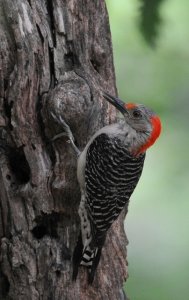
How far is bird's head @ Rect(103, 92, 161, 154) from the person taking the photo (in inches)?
120

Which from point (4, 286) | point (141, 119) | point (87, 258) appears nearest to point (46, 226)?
point (87, 258)

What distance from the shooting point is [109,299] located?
121 inches

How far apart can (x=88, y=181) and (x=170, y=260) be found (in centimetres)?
67

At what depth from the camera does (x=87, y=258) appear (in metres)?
2.88

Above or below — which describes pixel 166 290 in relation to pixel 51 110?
below

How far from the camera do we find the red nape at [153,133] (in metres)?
3.04

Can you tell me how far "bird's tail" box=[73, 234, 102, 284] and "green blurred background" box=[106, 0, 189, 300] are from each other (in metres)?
0.26

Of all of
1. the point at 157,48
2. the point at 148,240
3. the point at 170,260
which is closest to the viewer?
the point at 157,48

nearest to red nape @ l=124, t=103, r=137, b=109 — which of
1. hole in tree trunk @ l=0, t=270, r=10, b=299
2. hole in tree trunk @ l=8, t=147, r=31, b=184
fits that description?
hole in tree trunk @ l=8, t=147, r=31, b=184

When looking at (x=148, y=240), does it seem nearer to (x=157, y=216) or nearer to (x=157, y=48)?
(x=157, y=216)

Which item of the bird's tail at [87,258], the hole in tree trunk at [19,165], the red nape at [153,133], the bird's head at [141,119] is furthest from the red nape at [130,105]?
the bird's tail at [87,258]

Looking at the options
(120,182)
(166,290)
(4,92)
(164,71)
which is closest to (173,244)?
(166,290)

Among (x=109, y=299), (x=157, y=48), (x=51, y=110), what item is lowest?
(x=109, y=299)

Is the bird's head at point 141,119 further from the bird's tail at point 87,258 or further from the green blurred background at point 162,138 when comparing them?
the bird's tail at point 87,258
